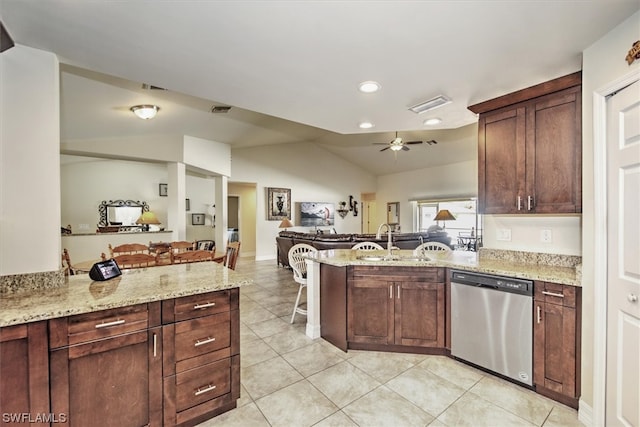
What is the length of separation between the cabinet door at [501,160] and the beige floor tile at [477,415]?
1.50 metres

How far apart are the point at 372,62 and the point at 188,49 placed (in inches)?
45.7

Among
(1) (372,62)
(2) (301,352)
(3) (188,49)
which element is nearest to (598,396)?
(2) (301,352)

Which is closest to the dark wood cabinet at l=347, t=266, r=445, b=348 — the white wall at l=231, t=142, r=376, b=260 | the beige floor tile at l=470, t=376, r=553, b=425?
the beige floor tile at l=470, t=376, r=553, b=425

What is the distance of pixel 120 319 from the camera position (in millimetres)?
1508

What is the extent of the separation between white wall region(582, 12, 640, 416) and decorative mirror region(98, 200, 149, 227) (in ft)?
29.9

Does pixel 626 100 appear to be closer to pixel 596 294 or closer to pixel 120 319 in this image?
pixel 596 294

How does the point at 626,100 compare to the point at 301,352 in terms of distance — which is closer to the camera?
the point at 626,100

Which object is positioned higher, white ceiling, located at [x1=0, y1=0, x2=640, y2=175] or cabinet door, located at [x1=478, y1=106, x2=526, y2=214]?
white ceiling, located at [x1=0, y1=0, x2=640, y2=175]

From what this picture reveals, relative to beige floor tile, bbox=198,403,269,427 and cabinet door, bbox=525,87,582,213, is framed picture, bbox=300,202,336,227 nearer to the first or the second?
cabinet door, bbox=525,87,582,213

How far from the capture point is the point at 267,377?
91.1 inches

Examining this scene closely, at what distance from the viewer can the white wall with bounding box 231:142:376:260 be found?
8.39 meters

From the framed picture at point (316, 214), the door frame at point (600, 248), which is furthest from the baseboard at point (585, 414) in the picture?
the framed picture at point (316, 214)

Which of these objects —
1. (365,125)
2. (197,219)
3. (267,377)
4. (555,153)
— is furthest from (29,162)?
(197,219)

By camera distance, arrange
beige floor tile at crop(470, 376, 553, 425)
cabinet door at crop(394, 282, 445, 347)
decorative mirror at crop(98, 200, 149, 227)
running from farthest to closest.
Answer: decorative mirror at crop(98, 200, 149, 227)
cabinet door at crop(394, 282, 445, 347)
beige floor tile at crop(470, 376, 553, 425)
